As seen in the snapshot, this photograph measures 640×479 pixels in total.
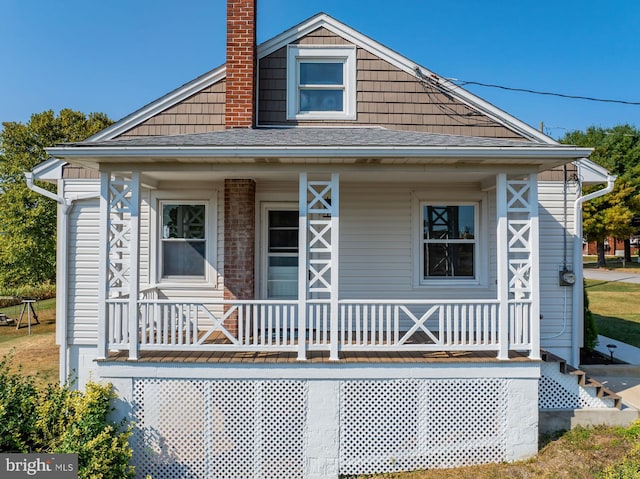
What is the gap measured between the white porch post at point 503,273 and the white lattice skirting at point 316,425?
21.1 inches

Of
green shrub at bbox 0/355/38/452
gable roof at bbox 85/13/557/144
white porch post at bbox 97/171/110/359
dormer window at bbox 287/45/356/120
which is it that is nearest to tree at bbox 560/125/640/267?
gable roof at bbox 85/13/557/144

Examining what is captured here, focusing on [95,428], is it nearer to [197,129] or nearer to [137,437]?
[137,437]

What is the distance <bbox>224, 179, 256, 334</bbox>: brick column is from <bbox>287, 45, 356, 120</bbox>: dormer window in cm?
192

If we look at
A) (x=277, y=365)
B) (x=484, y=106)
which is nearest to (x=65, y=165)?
(x=277, y=365)

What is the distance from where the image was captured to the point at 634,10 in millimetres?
16359

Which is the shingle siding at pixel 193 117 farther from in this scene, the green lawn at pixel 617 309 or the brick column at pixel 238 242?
the green lawn at pixel 617 309

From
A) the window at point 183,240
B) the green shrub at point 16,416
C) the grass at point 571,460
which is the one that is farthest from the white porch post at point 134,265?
the window at point 183,240

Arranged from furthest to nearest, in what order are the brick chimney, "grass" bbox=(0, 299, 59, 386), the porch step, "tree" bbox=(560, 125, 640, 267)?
"tree" bbox=(560, 125, 640, 267) → "grass" bbox=(0, 299, 59, 386) → the brick chimney → the porch step

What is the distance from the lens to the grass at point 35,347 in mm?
8547

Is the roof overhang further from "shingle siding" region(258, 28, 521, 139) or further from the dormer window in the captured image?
the dormer window

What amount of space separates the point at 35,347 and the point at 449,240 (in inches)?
458

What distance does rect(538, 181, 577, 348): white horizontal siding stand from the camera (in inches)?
276

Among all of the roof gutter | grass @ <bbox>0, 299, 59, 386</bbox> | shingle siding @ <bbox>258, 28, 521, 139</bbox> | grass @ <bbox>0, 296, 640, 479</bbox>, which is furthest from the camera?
grass @ <bbox>0, 299, 59, 386</bbox>

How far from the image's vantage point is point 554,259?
7094mm
